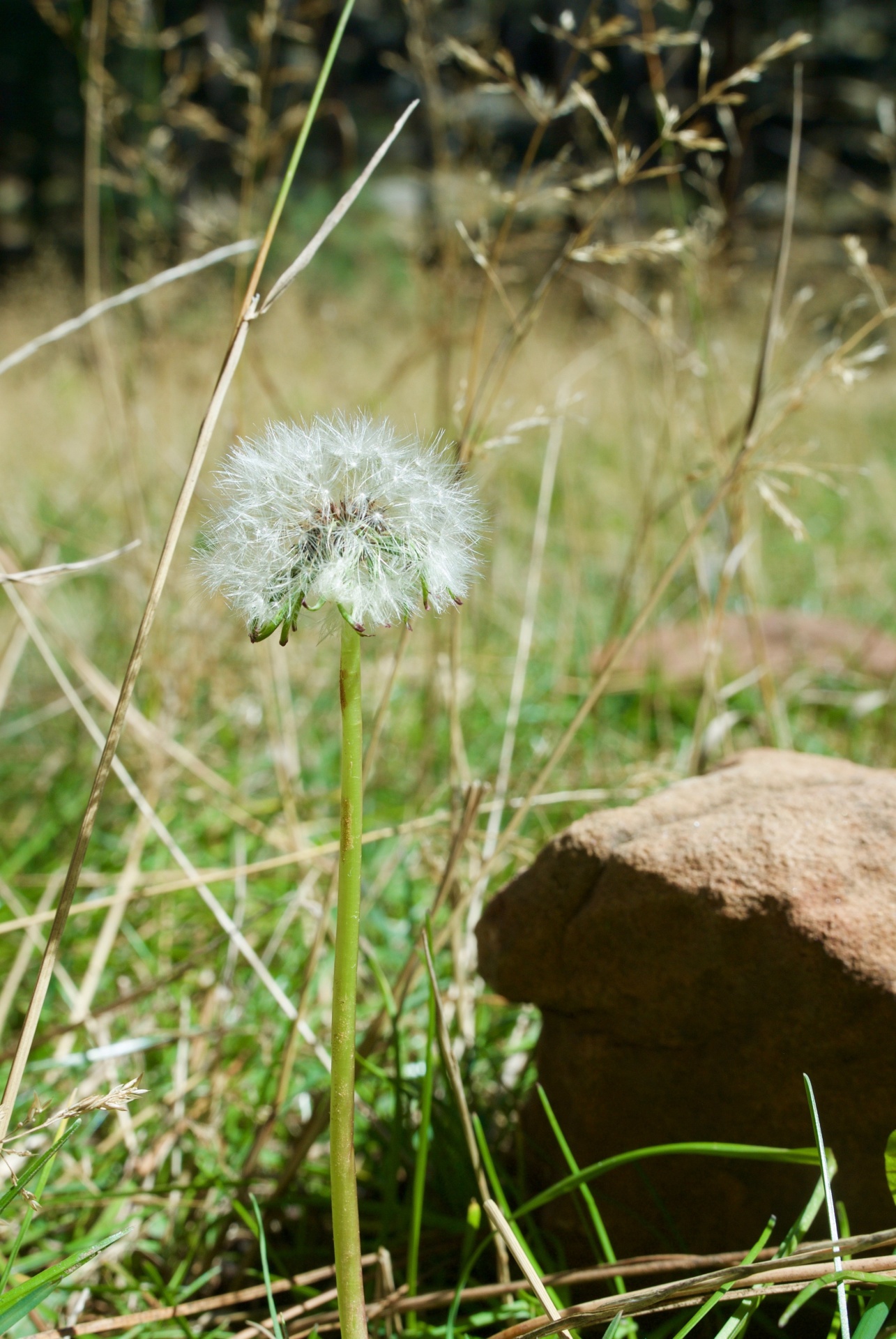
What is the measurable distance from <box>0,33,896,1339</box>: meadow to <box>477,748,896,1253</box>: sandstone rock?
0.13 meters

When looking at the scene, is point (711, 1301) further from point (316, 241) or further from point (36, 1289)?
point (316, 241)

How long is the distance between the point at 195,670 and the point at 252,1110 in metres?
1.17

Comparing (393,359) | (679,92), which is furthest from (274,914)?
(679,92)

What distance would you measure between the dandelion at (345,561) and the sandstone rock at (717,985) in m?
0.46

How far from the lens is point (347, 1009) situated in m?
0.87

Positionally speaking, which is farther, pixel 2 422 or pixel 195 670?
pixel 2 422

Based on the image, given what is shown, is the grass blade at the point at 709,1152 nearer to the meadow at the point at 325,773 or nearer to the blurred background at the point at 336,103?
the meadow at the point at 325,773

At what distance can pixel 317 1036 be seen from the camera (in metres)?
1.84

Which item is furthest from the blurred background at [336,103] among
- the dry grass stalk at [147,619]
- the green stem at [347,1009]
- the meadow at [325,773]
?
the green stem at [347,1009]

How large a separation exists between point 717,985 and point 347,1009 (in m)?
0.52

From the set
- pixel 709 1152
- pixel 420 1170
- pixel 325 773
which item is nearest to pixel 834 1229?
pixel 709 1152

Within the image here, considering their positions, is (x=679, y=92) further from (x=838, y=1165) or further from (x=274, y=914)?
(x=838, y=1165)

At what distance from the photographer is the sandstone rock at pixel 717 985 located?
1152 millimetres

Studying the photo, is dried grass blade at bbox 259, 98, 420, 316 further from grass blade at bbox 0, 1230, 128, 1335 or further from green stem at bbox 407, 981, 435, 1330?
grass blade at bbox 0, 1230, 128, 1335
